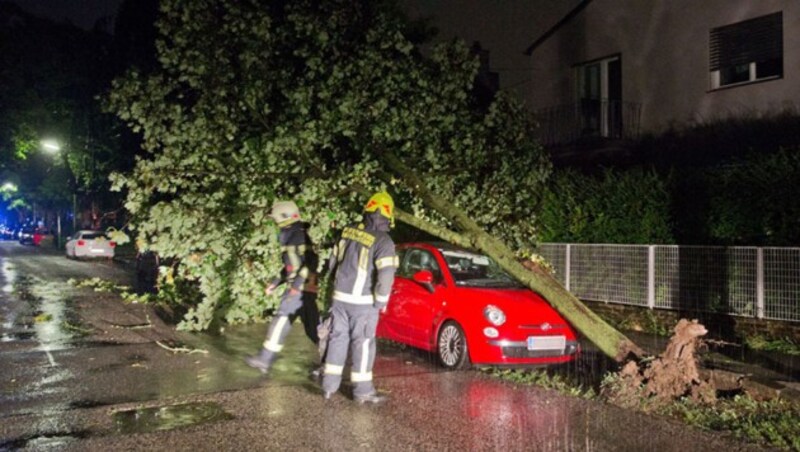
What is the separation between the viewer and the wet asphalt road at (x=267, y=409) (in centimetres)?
533

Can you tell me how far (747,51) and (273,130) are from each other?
39.1 ft

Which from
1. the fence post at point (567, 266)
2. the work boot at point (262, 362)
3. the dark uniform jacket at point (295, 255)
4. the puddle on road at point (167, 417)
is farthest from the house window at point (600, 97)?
the puddle on road at point (167, 417)

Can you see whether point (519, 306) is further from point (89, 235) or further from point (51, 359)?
Answer: point (89, 235)

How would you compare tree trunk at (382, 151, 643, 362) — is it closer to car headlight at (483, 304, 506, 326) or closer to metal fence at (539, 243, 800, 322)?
car headlight at (483, 304, 506, 326)

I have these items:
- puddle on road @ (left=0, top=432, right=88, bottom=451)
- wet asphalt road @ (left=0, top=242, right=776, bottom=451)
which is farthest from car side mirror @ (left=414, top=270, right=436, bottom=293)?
puddle on road @ (left=0, top=432, right=88, bottom=451)

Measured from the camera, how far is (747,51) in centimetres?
1627

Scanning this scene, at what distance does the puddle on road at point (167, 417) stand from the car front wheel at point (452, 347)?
2.80 metres

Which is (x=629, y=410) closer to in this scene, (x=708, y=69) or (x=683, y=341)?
(x=683, y=341)

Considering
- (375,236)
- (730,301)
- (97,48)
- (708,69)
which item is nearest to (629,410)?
(375,236)

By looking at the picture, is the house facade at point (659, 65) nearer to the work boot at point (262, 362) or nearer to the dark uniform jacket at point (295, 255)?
the dark uniform jacket at point (295, 255)

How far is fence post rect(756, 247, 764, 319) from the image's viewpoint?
9.95 meters

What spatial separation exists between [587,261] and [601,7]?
9.59 meters

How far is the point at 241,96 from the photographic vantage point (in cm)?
933

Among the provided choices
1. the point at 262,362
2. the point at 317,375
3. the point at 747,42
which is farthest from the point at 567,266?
the point at 747,42
